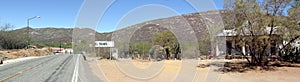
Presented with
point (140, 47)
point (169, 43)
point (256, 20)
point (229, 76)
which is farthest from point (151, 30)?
point (229, 76)

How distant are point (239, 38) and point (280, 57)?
10123 mm

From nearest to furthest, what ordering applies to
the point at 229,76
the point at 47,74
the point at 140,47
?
the point at 229,76 < the point at 47,74 < the point at 140,47

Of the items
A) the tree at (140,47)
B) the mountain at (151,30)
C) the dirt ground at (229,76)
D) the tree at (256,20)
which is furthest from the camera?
the tree at (140,47)

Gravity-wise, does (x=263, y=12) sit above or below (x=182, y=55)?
above

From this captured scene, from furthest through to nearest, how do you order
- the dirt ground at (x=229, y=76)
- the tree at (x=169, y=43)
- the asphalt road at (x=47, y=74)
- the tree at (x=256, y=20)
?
the tree at (x=169, y=43)
the tree at (x=256, y=20)
the asphalt road at (x=47, y=74)
the dirt ground at (x=229, y=76)

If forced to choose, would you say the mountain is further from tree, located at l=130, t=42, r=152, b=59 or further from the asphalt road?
the asphalt road

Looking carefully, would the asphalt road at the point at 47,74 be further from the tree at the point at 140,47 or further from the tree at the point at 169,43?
the tree at the point at 140,47

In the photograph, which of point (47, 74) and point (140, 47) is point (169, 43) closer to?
point (140, 47)

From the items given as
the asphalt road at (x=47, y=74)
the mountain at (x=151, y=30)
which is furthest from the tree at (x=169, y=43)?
the asphalt road at (x=47, y=74)

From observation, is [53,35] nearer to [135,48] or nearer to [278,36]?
[135,48]

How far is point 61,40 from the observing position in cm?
12750

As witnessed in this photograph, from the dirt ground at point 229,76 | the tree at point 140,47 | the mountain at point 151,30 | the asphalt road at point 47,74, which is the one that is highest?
the mountain at point 151,30

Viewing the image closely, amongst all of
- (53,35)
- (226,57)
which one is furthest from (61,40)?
(226,57)

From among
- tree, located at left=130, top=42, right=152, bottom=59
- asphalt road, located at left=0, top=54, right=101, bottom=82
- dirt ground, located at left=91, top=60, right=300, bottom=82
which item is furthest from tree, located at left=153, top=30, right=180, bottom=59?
dirt ground, located at left=91, top=60, right=300, bottom=82
